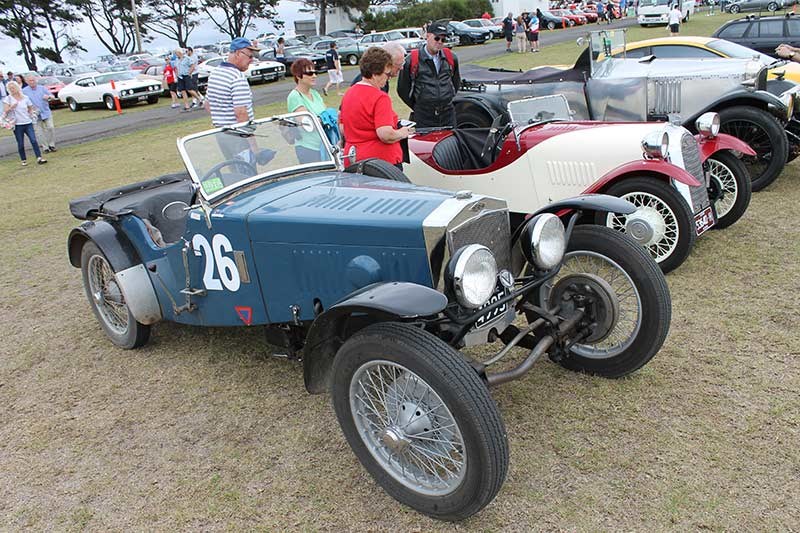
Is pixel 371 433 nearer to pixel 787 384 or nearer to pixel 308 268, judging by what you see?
pixel 308 268

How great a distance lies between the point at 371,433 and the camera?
270cm

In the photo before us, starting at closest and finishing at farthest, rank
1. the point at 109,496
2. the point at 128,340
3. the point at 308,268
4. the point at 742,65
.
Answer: the point at 109,496 < the point at 308,268 < the point at 128,340 < the point at 742,65

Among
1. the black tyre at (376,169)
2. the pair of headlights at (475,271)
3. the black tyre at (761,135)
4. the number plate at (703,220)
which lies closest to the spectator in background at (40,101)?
the black tyre at (376,169)

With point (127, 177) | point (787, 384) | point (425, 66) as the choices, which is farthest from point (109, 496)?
point (127, 177)

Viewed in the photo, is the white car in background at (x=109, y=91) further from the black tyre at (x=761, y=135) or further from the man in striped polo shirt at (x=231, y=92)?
the black tyre at (x=761, y=135)

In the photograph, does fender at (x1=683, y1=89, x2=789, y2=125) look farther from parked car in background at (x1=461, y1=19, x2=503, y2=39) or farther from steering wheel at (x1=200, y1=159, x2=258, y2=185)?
parked car in background at (x1=461, y1=19, x2=503, y2=39)

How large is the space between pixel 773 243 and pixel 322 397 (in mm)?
3932

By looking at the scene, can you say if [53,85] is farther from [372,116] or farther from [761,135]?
[761,135]

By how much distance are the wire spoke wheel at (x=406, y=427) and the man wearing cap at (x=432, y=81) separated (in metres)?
4.34

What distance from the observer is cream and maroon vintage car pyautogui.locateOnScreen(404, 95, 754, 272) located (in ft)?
14.9

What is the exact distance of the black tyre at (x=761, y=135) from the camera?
6.11m

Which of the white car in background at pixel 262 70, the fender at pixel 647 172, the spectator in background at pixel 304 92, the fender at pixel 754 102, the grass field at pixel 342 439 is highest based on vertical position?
the white car in background at pixel 262 70

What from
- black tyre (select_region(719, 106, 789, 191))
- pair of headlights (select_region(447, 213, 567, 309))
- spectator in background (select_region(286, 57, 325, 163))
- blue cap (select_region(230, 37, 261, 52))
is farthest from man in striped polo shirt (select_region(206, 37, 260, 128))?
black tyre (select_region(719, 106, 789, 191))

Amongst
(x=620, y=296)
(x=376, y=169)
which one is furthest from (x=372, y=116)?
(x=620, y=296)
